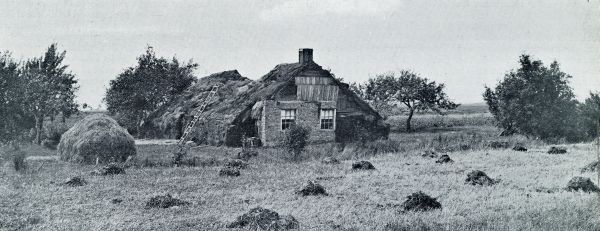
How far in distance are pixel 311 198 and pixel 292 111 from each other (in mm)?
18885

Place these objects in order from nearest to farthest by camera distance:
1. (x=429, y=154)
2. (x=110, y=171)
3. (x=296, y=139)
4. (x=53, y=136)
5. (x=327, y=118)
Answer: (x=110, y=171) < (x=296, y=139) < (x=429, y=154) < (x=53, y=136) < (x=327, y=118)

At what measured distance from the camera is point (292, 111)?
31297 millimetres

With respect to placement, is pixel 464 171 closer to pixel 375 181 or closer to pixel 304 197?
pixel 375 181

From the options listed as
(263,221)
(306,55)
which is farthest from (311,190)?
(306,55)

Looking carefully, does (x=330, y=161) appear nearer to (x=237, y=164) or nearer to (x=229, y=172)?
(x=237, y=164)

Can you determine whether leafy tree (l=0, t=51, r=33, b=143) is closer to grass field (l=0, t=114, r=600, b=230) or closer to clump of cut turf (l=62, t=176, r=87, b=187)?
grass field (l=0, t=114, r=600, b=230)

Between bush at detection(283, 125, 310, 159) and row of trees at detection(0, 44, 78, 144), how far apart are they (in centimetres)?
1102

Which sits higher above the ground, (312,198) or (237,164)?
(237,164)

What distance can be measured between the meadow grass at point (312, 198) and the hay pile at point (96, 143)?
996 millimetres

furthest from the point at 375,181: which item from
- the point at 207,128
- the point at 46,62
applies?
the point at 46,62

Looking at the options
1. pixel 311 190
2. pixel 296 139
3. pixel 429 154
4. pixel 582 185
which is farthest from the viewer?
pixel 429 154

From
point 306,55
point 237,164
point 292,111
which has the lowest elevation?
point 237,164

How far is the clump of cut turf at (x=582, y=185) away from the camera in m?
13.4

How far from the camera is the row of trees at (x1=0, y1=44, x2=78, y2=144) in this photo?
762 inches
